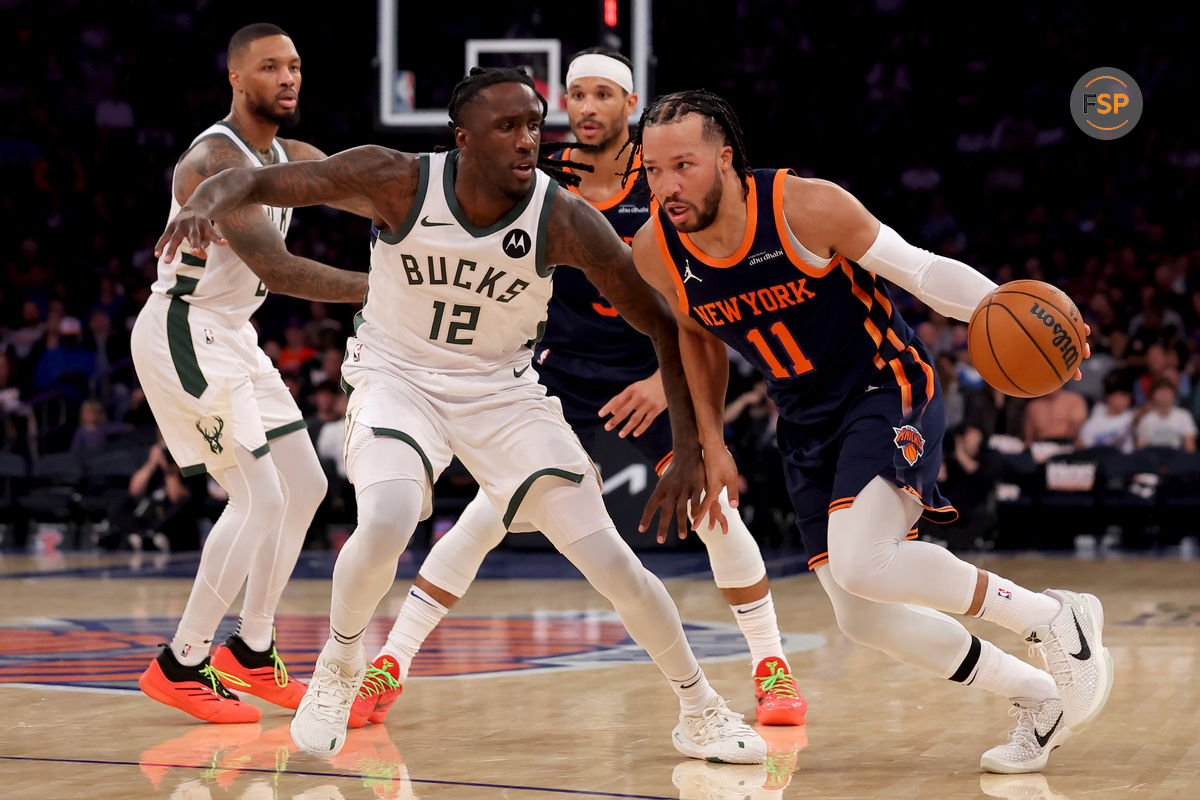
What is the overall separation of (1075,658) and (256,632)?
8.86ft

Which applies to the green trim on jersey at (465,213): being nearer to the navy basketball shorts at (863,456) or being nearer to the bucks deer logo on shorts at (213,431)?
the navy basketball shorts at (863,456)

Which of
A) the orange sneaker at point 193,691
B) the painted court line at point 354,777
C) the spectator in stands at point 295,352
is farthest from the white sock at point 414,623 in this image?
the spectator in stands at point 295,352

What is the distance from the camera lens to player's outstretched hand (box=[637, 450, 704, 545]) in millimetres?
4039

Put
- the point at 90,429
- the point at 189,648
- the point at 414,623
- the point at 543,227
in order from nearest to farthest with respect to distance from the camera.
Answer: the point at 543,227, the point at 189,648, the point at 414,623, the point at 90,429

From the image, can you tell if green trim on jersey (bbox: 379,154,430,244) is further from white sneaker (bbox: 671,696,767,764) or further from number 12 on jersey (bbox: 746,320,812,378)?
white sneaker (bbox: 671,696,767,764)

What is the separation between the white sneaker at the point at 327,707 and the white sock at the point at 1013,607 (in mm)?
1759

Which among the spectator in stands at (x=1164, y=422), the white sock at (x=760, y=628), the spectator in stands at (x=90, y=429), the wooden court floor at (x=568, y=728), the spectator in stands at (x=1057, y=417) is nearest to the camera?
the wooden court floor at (x=568, y=728)

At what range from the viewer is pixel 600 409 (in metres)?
5.29

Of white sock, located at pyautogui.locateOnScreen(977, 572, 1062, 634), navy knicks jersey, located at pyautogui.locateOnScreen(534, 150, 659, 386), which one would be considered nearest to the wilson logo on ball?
white sock, located at pyautogui.locateOnScreen(977, 572, 1062, 634)

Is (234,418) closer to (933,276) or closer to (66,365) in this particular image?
(933,276)

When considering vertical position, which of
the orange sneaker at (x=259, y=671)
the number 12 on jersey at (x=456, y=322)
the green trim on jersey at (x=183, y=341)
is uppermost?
the number 12 on jersey at (x=456, y=322)

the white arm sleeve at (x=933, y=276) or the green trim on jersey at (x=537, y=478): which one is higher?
the white arm sleeve at (x=933, y=276)

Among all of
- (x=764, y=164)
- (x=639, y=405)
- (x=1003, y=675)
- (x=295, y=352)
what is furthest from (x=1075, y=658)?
(x=764, y=164)

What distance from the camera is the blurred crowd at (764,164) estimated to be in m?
13.7
